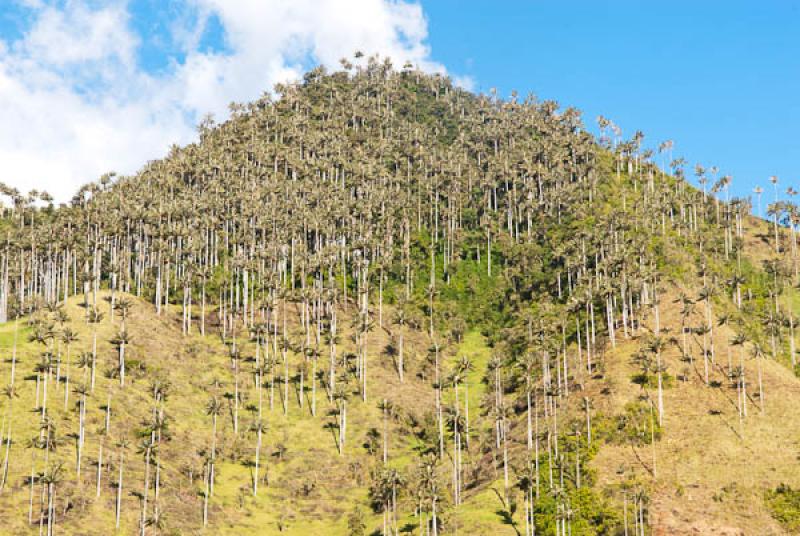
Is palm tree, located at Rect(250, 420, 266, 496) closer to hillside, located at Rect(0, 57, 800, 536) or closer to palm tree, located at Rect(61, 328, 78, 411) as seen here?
hillside, located at Rect(0, 57, 800, 536)

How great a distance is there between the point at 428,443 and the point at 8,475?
75063 millimetres

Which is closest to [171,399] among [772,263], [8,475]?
[8,475]

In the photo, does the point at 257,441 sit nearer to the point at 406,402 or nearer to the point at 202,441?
the point at 202,441

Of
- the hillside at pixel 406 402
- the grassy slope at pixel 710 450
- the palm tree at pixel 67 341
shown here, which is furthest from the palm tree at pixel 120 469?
the grassy slope at pixel 710 450

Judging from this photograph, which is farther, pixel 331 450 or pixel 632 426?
pixel 331 450

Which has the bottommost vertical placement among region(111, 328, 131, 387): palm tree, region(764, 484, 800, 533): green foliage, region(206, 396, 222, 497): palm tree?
region(764, 484, 800, 533): green foliage

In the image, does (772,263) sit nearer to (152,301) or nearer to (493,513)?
(493,513)

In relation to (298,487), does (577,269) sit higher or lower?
higher

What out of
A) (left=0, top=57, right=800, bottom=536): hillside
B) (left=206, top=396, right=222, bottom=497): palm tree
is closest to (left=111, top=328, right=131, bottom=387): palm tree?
(left=0, top=57, right=800, bottom=536): hillside

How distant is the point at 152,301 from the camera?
19000 cm

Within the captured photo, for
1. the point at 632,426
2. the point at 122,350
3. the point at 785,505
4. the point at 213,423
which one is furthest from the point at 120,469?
the point at 785,505

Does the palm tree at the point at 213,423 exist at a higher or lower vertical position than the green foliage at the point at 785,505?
higher

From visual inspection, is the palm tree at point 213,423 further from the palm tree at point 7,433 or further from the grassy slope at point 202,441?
the palm tree at point 7,433

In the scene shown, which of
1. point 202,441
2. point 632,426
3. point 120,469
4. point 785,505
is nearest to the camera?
point 785,505
